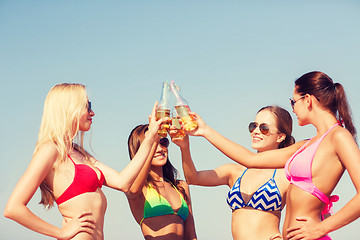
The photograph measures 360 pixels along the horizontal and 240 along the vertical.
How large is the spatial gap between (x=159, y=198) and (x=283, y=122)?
2.44 meters

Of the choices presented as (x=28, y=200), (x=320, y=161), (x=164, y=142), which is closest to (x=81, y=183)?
(x=28, y=200)

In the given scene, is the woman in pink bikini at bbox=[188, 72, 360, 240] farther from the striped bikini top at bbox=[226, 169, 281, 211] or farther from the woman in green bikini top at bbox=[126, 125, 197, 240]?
the woman in green bikini top at bbox=[126, 125, 197, 240]

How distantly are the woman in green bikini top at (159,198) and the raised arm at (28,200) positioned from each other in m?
1.83

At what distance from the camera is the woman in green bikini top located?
6719 millimetres

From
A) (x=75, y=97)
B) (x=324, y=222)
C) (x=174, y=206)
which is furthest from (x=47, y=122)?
(x=324, y=222)

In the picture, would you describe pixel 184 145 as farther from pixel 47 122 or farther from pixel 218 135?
→ pixel 47 122

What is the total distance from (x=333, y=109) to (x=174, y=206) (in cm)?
298

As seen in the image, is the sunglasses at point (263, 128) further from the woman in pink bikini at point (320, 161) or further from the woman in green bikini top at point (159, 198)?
the woman in pink bikini at point (320, 161)

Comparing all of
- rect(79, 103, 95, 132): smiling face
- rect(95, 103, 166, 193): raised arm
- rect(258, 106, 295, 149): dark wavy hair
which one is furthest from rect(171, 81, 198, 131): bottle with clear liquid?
rect(258, 106, 295, 149): dark wavy hair

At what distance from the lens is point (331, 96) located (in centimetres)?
518

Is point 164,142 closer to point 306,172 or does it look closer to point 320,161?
point 306,172

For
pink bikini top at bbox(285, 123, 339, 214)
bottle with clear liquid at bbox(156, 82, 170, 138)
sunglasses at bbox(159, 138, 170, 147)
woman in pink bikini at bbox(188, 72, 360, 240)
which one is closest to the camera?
woman in pink bikini at bbox(188, 72, 360, 240)

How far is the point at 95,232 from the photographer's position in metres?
5.09

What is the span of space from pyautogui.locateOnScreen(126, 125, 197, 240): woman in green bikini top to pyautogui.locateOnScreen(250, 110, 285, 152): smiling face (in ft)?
4.58
